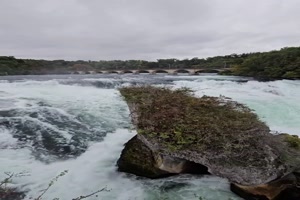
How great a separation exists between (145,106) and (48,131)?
3970 millimetres

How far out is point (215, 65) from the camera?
60.9 metres

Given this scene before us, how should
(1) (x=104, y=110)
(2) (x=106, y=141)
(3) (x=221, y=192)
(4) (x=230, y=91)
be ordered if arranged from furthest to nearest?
(4) (x=230, y=91) → (1) (x=104, y=110) → (2) (x=106, y=141) → (3) (x=221, y=192)

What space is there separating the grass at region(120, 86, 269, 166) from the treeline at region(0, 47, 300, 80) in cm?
2645

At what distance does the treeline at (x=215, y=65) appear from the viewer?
1311 inches

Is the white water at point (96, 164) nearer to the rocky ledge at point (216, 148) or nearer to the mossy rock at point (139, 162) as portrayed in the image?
the mossy rock at point (139, 162)

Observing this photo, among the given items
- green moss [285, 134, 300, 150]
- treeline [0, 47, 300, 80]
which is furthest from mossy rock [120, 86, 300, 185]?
treeline [0, 47, 300, 80]

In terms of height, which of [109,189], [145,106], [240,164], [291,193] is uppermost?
[145,106]

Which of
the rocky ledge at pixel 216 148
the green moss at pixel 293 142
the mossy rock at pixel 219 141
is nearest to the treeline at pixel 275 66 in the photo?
the green moss at pixel 293 142

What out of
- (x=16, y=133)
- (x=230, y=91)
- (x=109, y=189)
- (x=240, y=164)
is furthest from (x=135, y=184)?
(x=230, y=91)

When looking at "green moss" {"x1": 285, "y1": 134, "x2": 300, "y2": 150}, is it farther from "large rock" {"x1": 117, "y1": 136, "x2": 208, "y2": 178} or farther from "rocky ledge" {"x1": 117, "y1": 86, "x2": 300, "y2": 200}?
"large rock" {"x1": 117, "y1": 136, "x2": 208, "y2": 178}

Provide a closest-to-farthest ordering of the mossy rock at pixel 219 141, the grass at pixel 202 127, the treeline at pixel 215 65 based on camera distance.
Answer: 1. the mossy rock at pixel 219 141
2. the grass at pixel 202 127
3. the treeline at pixel 215 65

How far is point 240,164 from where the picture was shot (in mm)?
4633

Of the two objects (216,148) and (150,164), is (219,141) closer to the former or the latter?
(216,148)

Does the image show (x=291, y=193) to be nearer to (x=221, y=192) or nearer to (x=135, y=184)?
(x=221, y=192)
